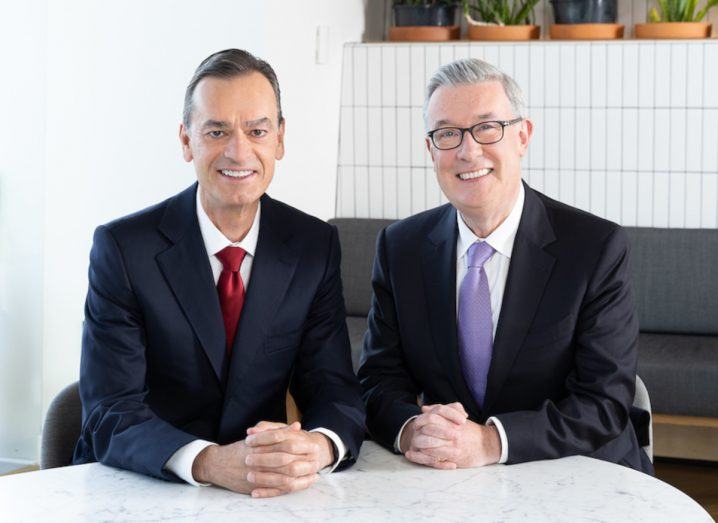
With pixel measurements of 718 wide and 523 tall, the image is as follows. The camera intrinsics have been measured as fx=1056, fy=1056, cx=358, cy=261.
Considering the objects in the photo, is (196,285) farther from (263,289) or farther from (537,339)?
(537,339)

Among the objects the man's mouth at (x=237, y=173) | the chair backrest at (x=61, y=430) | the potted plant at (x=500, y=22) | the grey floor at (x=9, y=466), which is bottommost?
the grey floor at (x=9, y=466)

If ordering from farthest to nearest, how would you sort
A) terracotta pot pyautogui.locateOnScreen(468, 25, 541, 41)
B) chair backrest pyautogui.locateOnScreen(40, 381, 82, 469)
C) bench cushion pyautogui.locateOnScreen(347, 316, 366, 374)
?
terracotta pot pyautogui.locateOnScreen(468, 25, 541, 41) → bench cushion pyautogui.locateOnScreen(347, 316, 366, 374) → chair backrest pyautogui.locateOnScreen(40, 381, 82, 469)

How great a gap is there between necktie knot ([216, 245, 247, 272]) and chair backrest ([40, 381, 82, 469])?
345mm

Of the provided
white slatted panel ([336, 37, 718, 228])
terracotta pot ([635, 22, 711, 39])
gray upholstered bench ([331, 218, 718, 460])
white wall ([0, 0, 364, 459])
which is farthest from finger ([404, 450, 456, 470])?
terracotta pot ([635, 22, 711, 39])

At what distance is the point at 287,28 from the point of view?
380 centimetres

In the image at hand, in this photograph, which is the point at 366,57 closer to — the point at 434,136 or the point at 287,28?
the point at 287,28

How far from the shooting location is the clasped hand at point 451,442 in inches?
65.3

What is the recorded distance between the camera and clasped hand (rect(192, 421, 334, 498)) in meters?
1.53

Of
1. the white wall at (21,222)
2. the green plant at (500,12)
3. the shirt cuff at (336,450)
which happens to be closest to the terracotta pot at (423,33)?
the green plant at (500,12)

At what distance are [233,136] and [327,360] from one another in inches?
17.6

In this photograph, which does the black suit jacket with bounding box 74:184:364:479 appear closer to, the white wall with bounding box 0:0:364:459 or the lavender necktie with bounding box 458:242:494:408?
the lavender necktie with bounding box 458:242:494:408

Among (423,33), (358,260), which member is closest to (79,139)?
(358,260)

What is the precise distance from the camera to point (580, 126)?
14.0 ft

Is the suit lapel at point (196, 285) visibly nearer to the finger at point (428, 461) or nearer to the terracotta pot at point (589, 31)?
the finger at point (428, 461)
